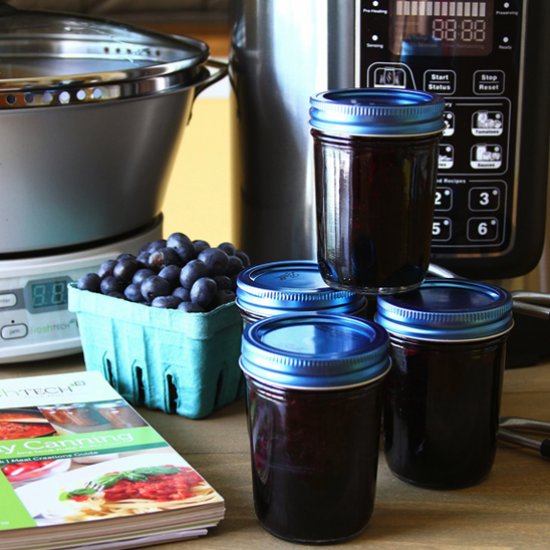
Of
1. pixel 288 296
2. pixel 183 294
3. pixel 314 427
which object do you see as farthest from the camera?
pixel 183 294

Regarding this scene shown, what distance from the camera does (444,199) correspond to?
35.6 inches

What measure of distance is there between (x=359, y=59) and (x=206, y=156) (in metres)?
0.78

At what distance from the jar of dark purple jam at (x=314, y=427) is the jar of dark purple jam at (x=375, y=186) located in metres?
0.07

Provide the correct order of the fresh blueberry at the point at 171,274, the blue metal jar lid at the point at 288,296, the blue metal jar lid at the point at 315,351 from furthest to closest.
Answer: the fresh blueberry at the point at 171,274 < the blue metal jar lid at the point at 288,296 < the blue metal jar lid at the point at 315,351

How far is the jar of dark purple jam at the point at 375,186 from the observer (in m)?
0.69

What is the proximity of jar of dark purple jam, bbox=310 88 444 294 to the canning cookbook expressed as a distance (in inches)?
7.2

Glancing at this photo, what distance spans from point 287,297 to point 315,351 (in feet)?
0.33

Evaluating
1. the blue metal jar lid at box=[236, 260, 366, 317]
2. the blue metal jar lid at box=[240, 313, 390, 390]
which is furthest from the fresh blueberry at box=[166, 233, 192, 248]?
the blue metal jar lid at box=[240, 313, 390, 390]

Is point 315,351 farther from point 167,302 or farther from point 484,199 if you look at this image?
point 484,199

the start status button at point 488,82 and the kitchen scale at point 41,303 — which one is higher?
the start status button at point 488,82

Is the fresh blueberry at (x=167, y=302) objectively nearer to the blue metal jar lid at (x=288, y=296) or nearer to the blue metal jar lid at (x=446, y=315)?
the blue metal jar lid at (x=288, y=296)

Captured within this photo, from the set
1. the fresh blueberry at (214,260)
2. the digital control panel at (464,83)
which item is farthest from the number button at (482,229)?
the fresh blueberry at (214,260)

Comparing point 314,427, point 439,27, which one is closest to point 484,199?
point 439,27

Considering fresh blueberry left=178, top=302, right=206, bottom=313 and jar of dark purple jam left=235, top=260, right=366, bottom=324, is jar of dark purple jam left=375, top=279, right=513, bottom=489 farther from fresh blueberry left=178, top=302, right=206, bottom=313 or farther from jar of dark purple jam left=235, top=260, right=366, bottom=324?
fresh blueberry left=178, top=302, right=206, bottom=313
